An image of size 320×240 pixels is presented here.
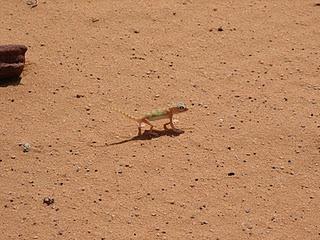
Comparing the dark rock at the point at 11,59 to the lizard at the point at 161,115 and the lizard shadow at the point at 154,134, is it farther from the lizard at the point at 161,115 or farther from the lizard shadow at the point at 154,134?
the lizard shadow at the point at 154,134

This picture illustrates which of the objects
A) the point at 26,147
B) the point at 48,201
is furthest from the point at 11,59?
the point at 48,201

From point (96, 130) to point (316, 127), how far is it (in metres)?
1.84

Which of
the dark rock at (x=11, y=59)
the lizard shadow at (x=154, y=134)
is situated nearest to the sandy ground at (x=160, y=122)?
the lizard shadow at (x=154, y=134)

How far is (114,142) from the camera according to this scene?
5984 millimetres

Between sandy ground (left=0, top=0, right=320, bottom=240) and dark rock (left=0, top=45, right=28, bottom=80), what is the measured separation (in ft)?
0.48

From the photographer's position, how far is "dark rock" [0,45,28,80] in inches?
258

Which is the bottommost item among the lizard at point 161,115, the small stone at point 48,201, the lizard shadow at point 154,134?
the small stone at point 48,201

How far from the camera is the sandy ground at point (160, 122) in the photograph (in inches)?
206

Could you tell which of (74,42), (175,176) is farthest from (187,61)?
(175,176)

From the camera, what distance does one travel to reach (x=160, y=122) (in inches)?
251

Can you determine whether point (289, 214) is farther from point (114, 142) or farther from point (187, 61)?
point (187, 61)

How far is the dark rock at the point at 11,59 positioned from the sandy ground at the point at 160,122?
5.7 inches

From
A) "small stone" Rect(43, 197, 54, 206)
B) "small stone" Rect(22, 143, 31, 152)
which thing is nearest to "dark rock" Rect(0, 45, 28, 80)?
"small stone" Rect(22, 143, 31, 152)

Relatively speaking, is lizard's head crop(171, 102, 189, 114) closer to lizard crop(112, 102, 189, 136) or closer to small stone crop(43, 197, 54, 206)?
lizard crop(112, 102, 189, 136)
